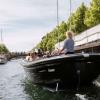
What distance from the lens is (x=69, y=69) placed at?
17828 millimetres

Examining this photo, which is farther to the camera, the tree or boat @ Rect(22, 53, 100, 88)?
the tree

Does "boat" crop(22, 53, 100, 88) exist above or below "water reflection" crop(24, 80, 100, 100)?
above

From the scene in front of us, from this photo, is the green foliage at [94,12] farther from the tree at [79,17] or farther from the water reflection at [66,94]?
the water reflection at [66,94]

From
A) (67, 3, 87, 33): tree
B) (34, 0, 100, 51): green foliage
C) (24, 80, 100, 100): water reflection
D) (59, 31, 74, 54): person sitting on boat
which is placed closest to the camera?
(24, 80, 100, 100): water reflection

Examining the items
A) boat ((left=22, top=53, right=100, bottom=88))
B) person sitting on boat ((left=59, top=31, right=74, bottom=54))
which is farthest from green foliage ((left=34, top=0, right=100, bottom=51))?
person sitting on boat ((left=59, top=31, right=74, bottom=54))

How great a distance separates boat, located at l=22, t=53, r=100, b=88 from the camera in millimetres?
17500

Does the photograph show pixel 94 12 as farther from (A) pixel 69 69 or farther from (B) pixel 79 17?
(A) pixel 69 69

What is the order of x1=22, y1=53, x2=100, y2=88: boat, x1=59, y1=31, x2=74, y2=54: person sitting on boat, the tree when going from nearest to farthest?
x1=22, y1=53, x2=100, y2=88: boat < x1=59, y1=31, x2=74, y2=54: person sitting on boat < the tree

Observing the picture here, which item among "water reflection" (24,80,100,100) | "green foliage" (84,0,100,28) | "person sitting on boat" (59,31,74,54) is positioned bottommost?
"water reflection" (24,80,100,100)

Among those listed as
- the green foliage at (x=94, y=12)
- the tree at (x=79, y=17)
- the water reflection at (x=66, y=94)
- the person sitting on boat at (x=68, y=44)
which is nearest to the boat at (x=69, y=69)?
the water reflection at (x=66, y=94)

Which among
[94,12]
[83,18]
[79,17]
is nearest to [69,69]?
[94,12]

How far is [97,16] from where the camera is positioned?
47.0 m

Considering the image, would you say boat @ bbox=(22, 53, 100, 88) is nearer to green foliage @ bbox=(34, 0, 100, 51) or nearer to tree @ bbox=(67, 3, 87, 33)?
green foliage @ bbox=(34, 0, 100, 51)

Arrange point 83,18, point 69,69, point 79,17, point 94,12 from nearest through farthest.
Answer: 1. point 69,69
2. point 94,12
3. point 83,18
4. point 79,17
